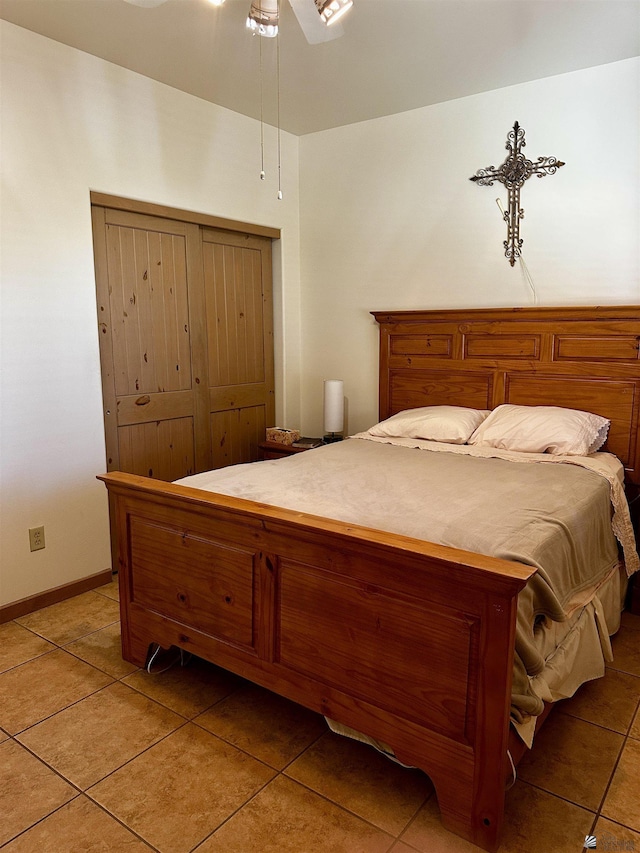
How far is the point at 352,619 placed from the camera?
1.67 metres

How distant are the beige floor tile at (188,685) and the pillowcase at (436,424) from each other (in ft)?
5.00

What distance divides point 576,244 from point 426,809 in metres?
2.63

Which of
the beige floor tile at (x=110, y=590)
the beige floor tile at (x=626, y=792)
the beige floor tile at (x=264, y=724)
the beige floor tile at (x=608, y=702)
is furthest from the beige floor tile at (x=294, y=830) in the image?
the beige floor tile at (x=110, y=590)

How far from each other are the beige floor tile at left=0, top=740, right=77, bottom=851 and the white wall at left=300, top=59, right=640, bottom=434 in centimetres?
263

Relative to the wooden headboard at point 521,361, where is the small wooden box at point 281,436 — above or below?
below

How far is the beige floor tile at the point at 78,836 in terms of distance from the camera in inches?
59.6

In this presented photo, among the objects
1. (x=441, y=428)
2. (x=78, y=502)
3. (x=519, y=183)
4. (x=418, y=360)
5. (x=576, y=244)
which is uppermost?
(x=519, y=183)

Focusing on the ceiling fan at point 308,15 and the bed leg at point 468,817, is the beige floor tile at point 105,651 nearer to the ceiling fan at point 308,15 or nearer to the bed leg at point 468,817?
the bed leg at point 468,817

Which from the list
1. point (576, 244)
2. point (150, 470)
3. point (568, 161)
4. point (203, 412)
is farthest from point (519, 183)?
point (150, 470)

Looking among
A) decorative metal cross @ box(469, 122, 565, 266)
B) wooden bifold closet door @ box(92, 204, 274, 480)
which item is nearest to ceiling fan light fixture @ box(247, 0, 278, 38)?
wooden bifold closet door @ box(92, 204, 274, 480)

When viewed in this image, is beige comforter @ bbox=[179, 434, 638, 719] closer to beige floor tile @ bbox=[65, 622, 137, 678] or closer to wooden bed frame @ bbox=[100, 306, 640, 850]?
wooden bed frame @ bbox=[100, 306, 640, 850]

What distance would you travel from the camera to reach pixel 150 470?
3377mm

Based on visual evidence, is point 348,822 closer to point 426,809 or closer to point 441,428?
point 426,809

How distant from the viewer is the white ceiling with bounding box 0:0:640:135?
2.41 metres
